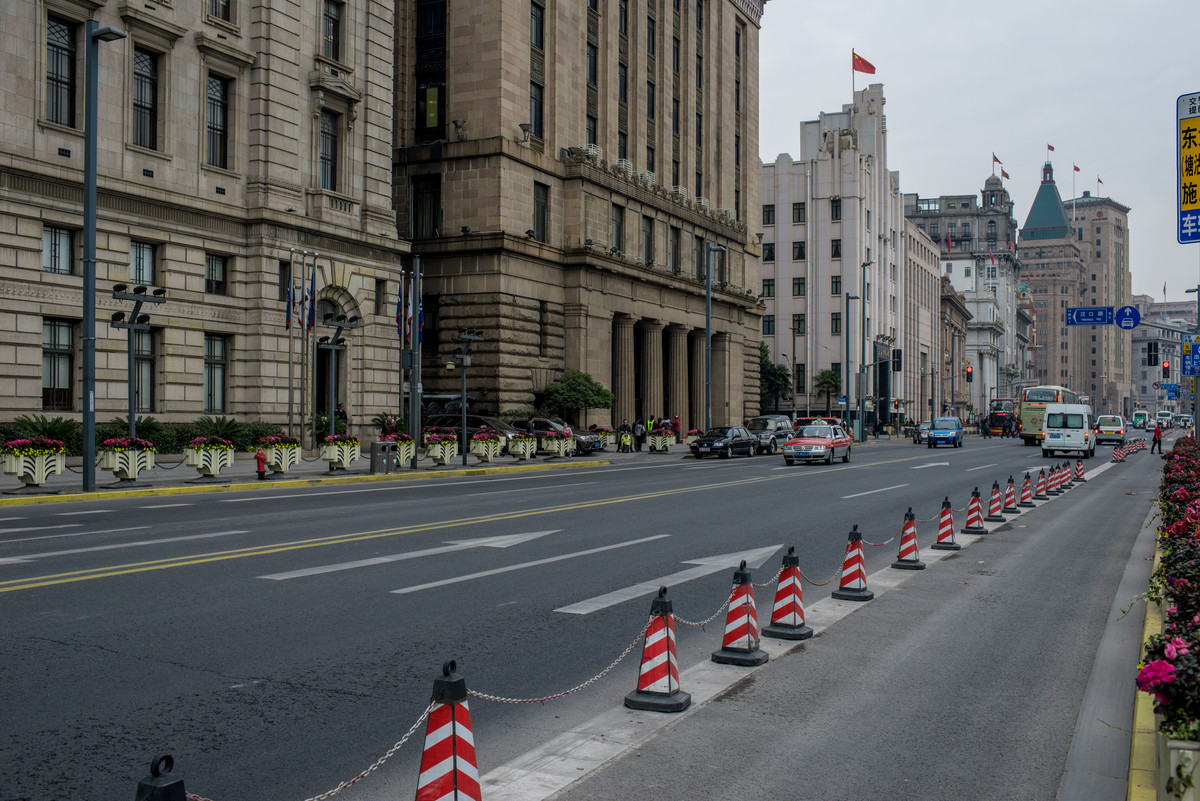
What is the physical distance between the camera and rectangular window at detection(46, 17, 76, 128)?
2681cm

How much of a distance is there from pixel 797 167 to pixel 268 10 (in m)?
69.0

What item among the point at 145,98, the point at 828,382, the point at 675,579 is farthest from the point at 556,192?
the point at 828,382

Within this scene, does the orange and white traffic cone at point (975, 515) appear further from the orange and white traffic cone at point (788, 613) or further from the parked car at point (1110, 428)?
the parked car at point (1110, 428)

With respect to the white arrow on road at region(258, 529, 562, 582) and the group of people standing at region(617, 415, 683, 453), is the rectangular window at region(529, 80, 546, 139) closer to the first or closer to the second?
the group of people standing at region(617, 415, 683, 453)

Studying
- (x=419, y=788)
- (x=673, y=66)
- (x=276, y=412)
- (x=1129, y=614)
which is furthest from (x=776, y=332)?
(x=419, y=788)

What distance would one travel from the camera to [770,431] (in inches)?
1871

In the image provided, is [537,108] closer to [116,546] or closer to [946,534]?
[946,534]

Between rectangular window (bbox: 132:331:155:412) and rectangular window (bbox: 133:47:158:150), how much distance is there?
19.3 feet

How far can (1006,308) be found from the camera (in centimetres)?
17775

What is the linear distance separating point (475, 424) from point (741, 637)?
105 feet

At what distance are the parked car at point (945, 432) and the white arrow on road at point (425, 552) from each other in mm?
47500

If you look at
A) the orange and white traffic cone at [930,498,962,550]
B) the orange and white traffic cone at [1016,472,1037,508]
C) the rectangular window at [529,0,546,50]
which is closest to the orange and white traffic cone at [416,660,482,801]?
the orange and white traffic cone at [930,498,962,550]

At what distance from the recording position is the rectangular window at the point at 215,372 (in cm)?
3209

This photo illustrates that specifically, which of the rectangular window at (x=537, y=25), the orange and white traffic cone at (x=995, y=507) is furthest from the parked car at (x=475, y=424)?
the orange and white traffic cone at (x=995, y=507)
